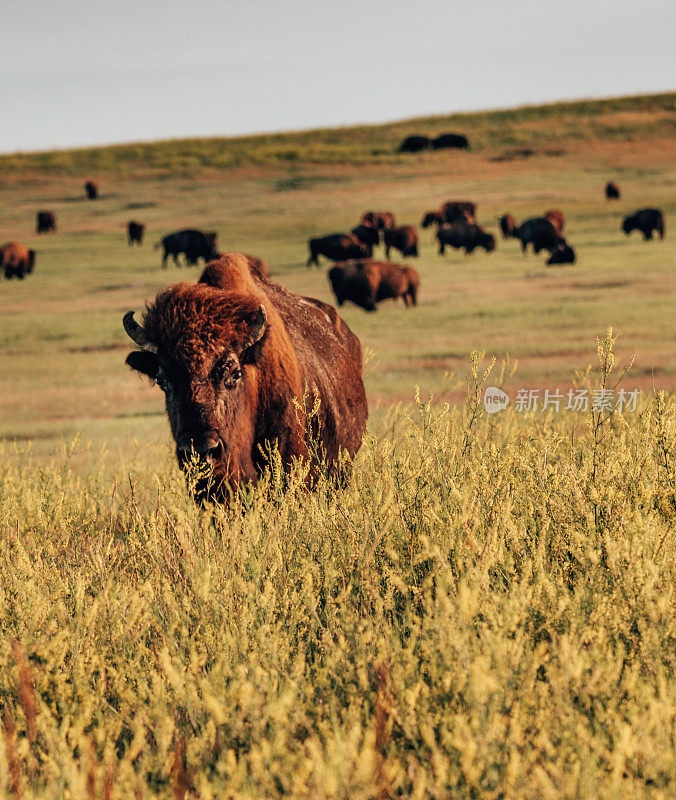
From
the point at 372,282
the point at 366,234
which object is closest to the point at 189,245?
the point at 366,234

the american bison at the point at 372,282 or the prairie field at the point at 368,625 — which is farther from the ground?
the american bison at the point at 372,282

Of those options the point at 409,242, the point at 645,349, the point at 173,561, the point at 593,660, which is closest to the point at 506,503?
the point at 593,660

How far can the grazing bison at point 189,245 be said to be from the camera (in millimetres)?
39625

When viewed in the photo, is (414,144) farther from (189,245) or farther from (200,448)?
(200,448)

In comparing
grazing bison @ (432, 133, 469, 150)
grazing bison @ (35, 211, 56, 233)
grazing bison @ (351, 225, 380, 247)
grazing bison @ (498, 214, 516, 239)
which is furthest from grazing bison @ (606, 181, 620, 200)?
grazing bison @ (35, 211, 56, 233)

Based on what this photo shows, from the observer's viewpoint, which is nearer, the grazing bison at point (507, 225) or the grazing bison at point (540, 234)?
the grazing bison at point (540, 234)

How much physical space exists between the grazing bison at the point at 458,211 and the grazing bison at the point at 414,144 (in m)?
28.5

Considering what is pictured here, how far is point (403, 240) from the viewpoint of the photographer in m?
37.6

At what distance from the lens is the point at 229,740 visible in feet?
9.28

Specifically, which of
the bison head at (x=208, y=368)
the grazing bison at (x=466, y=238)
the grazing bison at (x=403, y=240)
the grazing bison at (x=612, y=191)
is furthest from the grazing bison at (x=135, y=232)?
the bison head at (x=208, y=368)

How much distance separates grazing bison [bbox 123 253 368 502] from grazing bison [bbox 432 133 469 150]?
71.3 metres

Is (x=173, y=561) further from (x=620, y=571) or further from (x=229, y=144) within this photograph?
(x=229, y=144)

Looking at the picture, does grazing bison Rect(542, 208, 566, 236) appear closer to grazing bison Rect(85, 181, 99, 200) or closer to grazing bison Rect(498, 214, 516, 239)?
grazing bison Rect(498, 214, 516, 239)

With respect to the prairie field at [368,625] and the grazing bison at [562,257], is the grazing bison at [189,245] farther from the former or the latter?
the prairie field at [368,625]
